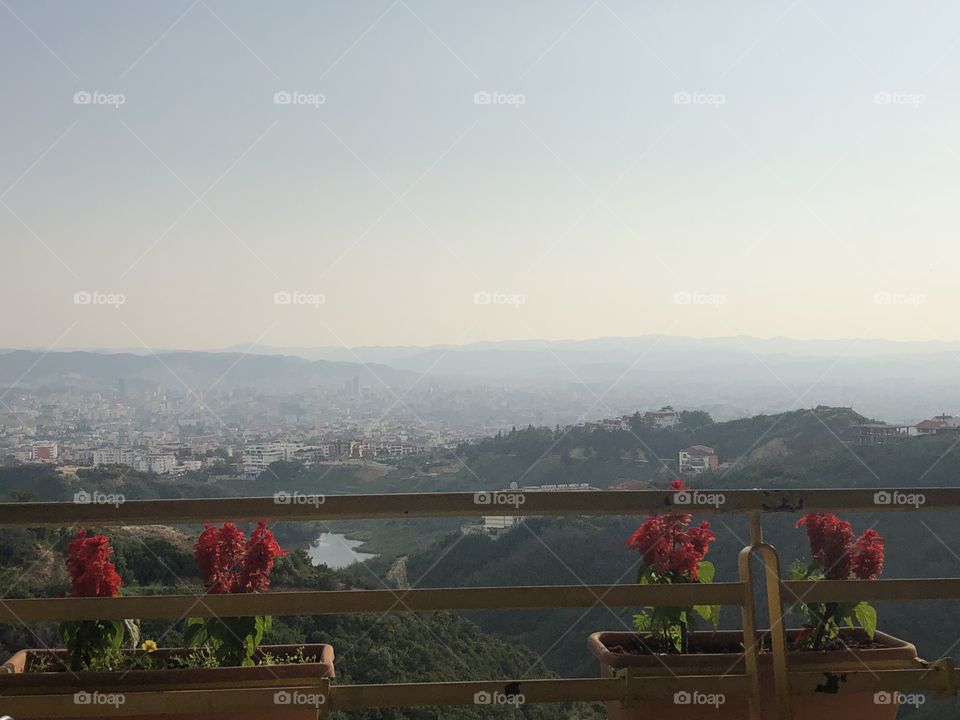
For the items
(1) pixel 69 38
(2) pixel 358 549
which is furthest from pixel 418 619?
(1) pixel 69 38

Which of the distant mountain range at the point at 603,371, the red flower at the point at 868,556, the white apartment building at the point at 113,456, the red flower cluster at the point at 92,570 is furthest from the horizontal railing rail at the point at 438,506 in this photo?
the distant mountain range at the point at 603,371

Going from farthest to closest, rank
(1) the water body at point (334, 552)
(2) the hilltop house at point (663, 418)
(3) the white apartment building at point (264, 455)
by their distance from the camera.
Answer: (2) the hilltop house at point (663, 418)
(3) the white apartment building at point (264, 455)
(1) the water body at point (334, 552)

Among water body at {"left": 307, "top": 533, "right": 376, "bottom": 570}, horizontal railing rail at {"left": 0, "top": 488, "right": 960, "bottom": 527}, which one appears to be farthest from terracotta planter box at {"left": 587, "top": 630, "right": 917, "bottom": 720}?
water body at {"left": 307, "top": 533, "right": 376, "bottom": 570}

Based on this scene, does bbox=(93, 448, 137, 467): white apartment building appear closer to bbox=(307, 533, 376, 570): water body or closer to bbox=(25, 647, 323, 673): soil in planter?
bbox=(307, 533, 376, 570): water body

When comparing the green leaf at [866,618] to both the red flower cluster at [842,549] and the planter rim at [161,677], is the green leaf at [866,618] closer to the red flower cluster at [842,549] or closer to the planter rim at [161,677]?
the red flower cluster at [842,549]

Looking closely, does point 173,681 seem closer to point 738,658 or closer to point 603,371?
point 738,658
